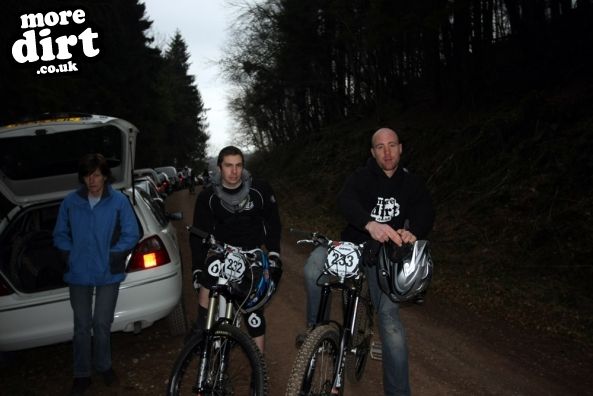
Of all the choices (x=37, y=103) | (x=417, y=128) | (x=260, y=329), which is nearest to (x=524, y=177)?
(x=417, y=128)

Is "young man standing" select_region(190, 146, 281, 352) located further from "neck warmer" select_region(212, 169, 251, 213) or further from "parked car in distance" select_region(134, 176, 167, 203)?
"parked car in distance" select_region(134, 176, 167, 203)

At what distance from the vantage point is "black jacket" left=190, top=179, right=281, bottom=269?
12.1 ft

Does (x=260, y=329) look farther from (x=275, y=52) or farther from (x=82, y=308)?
(x=275, y=52)

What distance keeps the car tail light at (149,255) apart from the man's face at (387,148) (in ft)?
8.26

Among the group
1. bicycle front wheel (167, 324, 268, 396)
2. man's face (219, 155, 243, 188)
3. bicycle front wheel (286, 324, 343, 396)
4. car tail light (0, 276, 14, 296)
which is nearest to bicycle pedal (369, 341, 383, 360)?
bicycle front wheel (286, 324, 343, 396)

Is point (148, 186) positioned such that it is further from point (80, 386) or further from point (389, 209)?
point (389, 209)

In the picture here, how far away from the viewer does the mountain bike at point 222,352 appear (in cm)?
296

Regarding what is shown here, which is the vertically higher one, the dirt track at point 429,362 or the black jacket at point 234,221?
the black jacket at point 234,221

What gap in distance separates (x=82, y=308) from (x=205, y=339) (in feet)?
5.46

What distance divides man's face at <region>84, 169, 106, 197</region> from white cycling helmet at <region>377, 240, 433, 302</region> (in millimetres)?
2645

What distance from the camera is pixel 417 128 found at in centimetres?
1500

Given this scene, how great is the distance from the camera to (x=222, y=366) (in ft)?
9.98

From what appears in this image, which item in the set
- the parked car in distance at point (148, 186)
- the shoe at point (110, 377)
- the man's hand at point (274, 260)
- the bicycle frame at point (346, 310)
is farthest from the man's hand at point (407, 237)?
the parked car in distance at point (148, 186)

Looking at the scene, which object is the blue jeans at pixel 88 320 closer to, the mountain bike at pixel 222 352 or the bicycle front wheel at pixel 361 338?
the mountain bike at pixel 222 352
